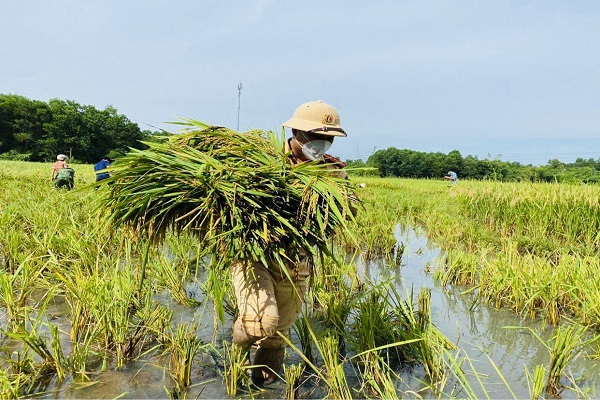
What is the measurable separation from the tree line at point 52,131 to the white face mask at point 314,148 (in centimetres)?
5434

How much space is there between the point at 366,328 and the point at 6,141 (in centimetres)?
6591

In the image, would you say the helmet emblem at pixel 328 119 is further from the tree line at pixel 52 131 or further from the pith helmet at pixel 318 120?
the tree line at pixel 52 131

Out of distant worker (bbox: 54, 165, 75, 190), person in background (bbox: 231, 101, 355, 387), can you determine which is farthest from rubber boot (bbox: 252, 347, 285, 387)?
distant worker (bbox: 54, 165, 75, 190)

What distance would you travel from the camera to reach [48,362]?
2.17m

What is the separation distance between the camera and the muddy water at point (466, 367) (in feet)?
7.13

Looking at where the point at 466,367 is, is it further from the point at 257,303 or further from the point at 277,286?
the point at 257,303

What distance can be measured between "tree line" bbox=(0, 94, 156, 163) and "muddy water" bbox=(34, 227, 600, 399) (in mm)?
53677

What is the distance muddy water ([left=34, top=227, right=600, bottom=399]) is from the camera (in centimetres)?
217

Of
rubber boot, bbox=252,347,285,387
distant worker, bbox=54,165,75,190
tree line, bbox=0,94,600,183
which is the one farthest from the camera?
tree line, bbox=0,94,600,183

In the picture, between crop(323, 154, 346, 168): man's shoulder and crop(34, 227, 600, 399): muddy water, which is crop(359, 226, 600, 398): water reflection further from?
crop(323, 154, 346, 168): man's shoulder

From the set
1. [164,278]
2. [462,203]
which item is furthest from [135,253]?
[462,203]

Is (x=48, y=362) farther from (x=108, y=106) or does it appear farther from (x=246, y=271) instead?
(x=108, y=106)

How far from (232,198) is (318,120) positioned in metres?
0.71

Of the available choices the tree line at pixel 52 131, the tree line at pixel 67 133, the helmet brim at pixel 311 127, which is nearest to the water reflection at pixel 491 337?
the helmet brim at pixel 311 127
